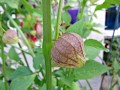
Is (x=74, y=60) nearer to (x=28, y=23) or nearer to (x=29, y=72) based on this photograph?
(x=29, y=72)

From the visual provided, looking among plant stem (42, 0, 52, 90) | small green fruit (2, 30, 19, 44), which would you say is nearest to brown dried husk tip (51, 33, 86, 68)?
plant stem (42, 0, 52, 90)

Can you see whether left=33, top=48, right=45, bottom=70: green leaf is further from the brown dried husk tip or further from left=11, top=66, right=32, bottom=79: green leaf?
the brown dried husk tip

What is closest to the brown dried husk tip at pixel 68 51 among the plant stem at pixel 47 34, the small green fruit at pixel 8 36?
the plant stem at pixel 47 34

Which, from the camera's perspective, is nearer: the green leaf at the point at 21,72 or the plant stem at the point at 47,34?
the plant stem at the point at 47,34

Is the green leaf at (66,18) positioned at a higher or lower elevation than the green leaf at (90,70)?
higher

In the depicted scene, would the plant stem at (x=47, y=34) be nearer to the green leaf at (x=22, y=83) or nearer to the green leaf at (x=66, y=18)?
the green leaf at (x=22, y=83)

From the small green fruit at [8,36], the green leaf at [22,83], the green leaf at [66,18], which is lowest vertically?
the green leaf at [22,83]

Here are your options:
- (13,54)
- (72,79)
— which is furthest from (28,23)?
(72,79)

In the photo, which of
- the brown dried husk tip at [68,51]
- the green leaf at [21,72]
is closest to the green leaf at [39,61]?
the green leaf at [21,72]
